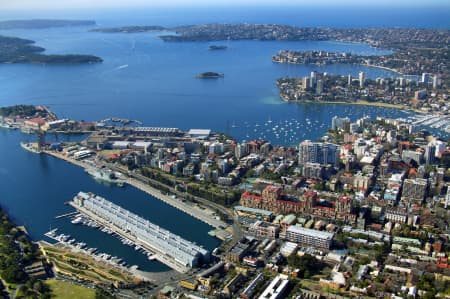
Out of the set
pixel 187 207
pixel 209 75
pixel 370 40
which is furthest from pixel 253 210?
pixel 370 40

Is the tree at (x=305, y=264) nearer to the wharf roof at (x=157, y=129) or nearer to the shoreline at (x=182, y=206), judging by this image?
the shoreline at (x=182, y=206)

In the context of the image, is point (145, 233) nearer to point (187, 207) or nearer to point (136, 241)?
point (136, 241)

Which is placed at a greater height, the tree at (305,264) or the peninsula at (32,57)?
the peninsula at (32,57)

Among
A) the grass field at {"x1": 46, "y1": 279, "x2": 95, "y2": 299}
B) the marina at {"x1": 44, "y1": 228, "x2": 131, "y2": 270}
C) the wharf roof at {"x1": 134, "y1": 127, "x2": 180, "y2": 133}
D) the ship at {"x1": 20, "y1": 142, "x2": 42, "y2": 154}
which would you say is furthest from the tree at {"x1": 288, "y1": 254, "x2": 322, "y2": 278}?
the ship at {"x1": 20, "y1": 142, "x2": 42, "y2": 154}

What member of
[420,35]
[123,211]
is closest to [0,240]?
[123,211]

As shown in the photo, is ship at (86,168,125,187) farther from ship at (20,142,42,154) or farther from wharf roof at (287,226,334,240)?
wharf roof at (287,226,334,240)

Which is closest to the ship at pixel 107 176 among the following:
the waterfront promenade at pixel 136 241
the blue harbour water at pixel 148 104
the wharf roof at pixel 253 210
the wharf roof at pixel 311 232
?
the blue harbour water at pixel 148 104
